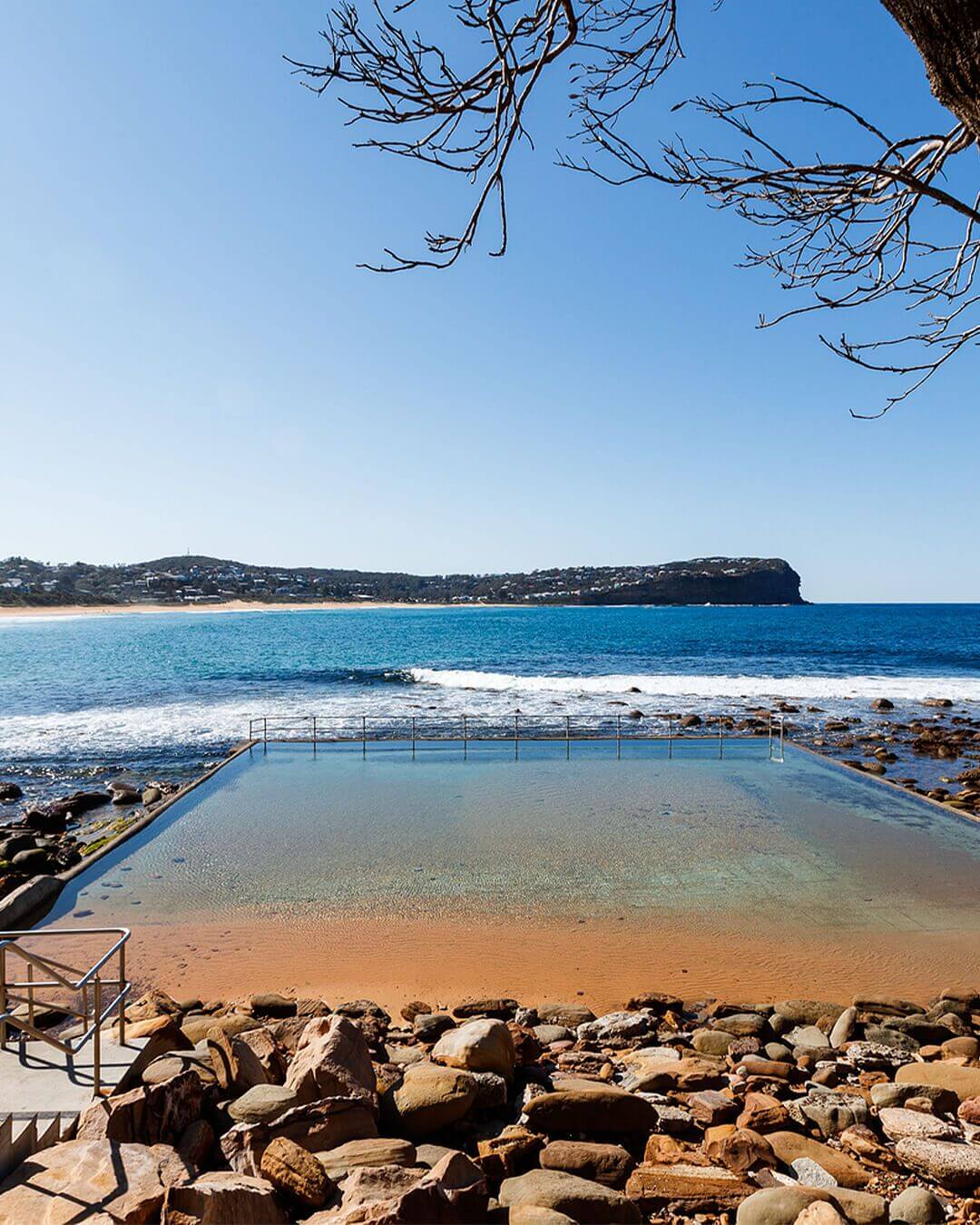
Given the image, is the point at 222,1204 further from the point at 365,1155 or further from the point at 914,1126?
the point at 914,1126

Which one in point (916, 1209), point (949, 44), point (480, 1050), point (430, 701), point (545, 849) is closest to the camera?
point (949, 44)

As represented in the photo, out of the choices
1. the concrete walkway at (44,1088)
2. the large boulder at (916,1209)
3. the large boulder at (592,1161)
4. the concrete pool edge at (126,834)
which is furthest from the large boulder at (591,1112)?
the concrete pool edge at (126,834)

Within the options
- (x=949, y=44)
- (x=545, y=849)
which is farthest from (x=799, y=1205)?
(x=545, y=849)

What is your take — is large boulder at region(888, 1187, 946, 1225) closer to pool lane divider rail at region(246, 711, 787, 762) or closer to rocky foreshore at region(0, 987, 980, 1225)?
rocky foreshore at region(0, 987, 980, 1225)

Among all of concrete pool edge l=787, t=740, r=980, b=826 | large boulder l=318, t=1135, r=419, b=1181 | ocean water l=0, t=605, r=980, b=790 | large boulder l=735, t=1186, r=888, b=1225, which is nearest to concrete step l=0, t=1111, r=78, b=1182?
large boulder l=318, t=1135, r=419, b=1181

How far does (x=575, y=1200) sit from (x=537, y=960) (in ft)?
16.2

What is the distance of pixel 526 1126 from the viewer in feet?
15.1

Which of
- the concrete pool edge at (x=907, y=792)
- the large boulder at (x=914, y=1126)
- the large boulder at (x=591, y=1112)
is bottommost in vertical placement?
the concrete pool edge at (x=907, y=792)

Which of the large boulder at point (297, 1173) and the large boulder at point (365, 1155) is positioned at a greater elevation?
the large boulder at point (297, 1173)

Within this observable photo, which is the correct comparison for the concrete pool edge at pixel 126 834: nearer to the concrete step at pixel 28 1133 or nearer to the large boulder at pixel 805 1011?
the concrete step at pixel 28 1133

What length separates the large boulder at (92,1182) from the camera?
3.36 meters

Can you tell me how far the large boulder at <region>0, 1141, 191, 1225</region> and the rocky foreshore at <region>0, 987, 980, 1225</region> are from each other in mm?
11

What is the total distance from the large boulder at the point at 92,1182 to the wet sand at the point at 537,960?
387 centimetres

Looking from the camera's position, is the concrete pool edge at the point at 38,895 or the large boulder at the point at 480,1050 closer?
the large boulder at the point at 480,1050
